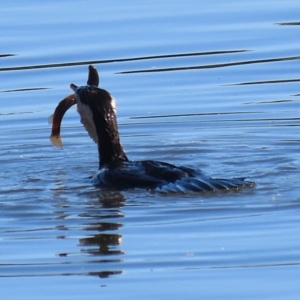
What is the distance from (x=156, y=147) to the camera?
1219 centimetres

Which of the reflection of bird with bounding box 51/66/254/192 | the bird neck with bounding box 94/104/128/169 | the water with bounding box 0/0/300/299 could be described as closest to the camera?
the water with bounding box 0/0/300/299

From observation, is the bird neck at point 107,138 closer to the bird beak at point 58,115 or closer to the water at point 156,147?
the water at point 156,147

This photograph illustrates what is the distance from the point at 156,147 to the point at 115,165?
1.55m

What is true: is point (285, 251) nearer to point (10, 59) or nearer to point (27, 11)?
point (10, 59)

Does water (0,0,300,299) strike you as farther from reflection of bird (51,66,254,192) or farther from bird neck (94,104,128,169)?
bird neck (94,104,128,169)

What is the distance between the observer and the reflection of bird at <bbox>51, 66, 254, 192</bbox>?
993 centimetres

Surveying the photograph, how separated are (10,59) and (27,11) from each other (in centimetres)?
287

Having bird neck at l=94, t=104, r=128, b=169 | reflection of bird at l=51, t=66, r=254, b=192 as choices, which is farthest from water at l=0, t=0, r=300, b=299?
bird neck at l=94, t=104, r=128, b=169

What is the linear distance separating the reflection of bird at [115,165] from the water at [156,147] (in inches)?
6.0

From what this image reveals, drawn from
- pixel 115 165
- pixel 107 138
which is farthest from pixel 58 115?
pixel 115 165

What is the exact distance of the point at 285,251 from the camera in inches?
319

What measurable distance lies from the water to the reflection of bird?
0.50 feet

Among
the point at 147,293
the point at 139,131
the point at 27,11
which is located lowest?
the point at 147,293

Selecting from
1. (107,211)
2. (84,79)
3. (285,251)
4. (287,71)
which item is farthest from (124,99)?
(285,251)
